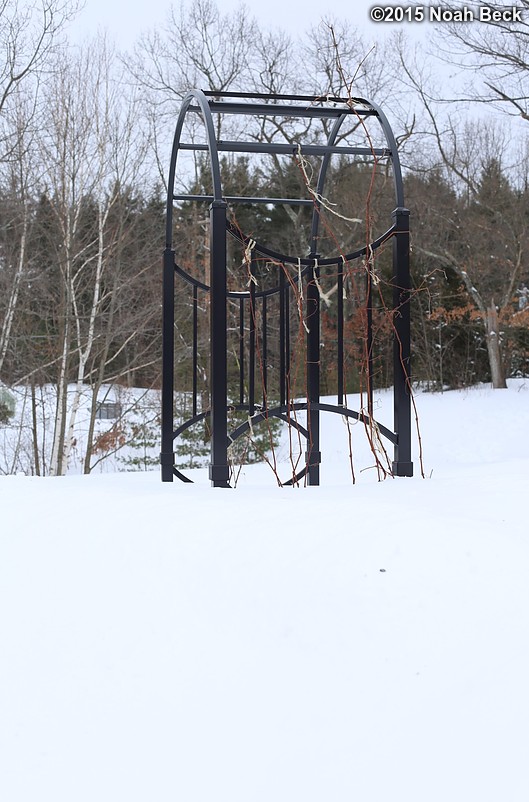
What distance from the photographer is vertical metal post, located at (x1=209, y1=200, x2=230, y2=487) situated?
9.55 ft

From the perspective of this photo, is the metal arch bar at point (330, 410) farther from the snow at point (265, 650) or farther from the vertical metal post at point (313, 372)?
the snow at point (265, 650)

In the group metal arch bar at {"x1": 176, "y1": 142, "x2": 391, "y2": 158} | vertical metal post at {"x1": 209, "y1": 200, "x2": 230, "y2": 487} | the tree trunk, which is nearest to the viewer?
vertical metal post at {"x1": 209, "y1": 200, "x2": 230, "y2": 487}

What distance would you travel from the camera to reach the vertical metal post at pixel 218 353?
2912 millimetres

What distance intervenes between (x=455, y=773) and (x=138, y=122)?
8.91 metres

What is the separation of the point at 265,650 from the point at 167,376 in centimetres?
256

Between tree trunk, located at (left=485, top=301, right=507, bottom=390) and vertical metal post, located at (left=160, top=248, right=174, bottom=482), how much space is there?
1001cm

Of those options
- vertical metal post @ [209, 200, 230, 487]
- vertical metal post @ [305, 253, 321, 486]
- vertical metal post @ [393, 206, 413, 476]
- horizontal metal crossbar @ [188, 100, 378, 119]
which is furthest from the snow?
horizontal metal crossbar @ [188, 100, 378, 119]

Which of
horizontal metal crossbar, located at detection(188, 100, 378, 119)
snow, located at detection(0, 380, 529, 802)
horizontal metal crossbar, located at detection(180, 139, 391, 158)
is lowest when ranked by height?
snow, located at detection(0, 380, 529, 802)

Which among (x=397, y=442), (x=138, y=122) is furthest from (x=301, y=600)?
(x=138, y=122)

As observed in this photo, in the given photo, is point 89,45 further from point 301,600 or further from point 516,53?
point 301,600

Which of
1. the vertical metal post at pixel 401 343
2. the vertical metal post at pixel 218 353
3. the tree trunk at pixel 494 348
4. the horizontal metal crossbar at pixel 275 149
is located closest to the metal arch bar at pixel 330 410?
the vertical metal post at pixel 401 343

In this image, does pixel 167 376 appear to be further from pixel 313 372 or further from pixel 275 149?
pixel 275 149

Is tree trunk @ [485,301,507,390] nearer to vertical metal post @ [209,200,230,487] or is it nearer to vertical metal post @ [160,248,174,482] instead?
vertical metal post @ [160,248,174,482]

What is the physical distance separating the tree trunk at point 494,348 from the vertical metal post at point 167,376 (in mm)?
10014
